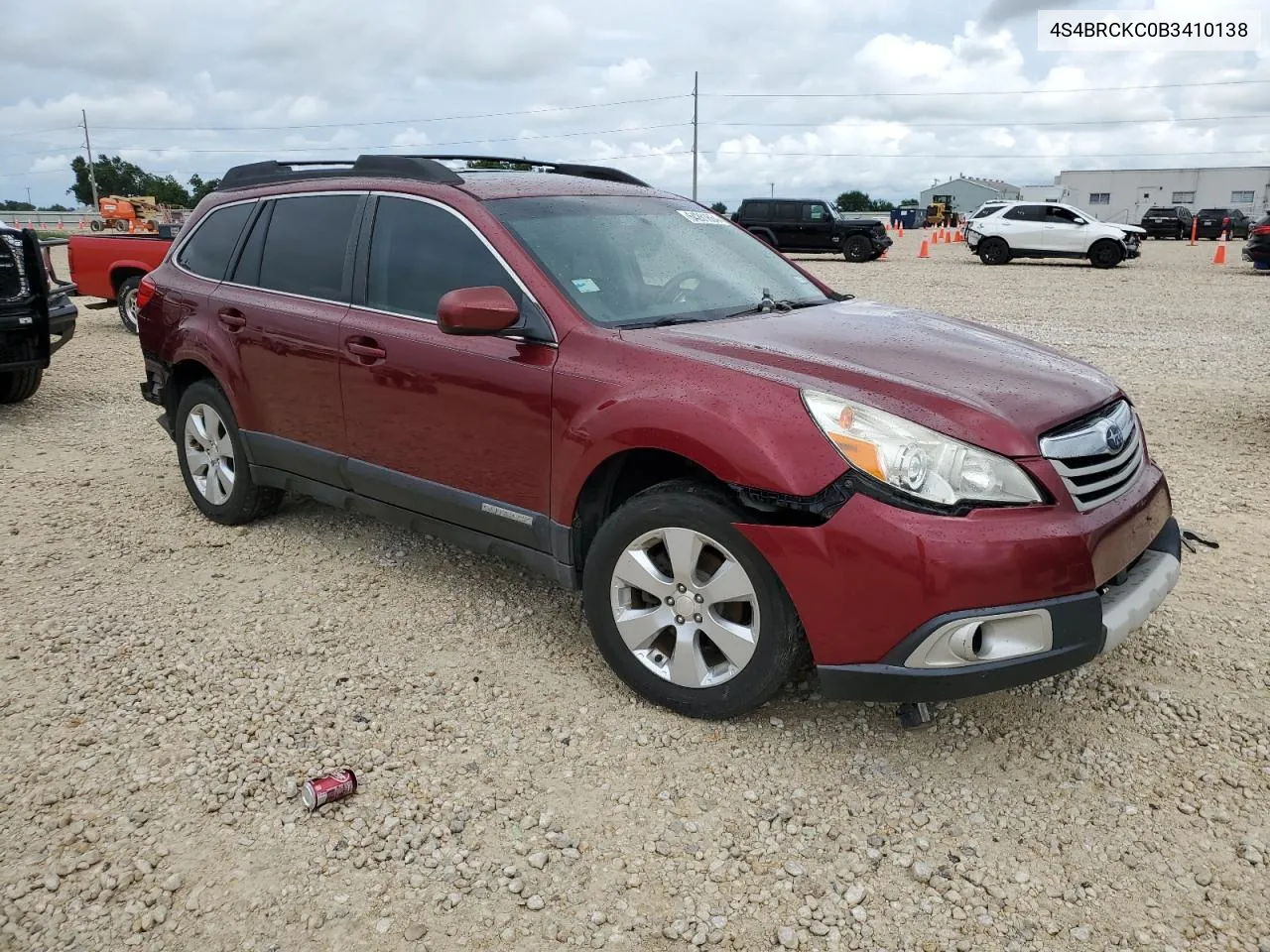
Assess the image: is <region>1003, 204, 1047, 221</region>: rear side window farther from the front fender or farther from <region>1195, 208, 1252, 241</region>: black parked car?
the front fender

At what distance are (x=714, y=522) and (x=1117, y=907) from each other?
4.73 feet

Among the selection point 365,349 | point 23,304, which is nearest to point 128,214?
point 23,304

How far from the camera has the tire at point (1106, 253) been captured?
23.7 meters

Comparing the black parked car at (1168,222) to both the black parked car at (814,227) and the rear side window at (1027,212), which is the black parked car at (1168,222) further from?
the black parked car at (814,227)

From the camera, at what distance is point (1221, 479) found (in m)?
5.88

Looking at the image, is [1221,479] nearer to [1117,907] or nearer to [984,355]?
[984,355]

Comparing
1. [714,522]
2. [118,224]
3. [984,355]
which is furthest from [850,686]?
[118,224]

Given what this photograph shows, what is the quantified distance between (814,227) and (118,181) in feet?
282

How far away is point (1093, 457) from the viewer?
3002 mm

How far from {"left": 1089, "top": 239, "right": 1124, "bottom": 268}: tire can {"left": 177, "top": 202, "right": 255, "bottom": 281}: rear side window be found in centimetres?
2329

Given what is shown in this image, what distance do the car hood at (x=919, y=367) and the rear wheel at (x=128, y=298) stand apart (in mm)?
10871

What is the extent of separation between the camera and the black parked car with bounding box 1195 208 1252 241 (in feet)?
129

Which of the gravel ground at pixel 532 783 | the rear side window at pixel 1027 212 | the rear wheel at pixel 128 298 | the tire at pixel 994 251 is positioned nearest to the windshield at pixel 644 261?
the gravel ground at pixel 532 783

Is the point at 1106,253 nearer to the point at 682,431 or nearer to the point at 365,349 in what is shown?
the point at 365,349
